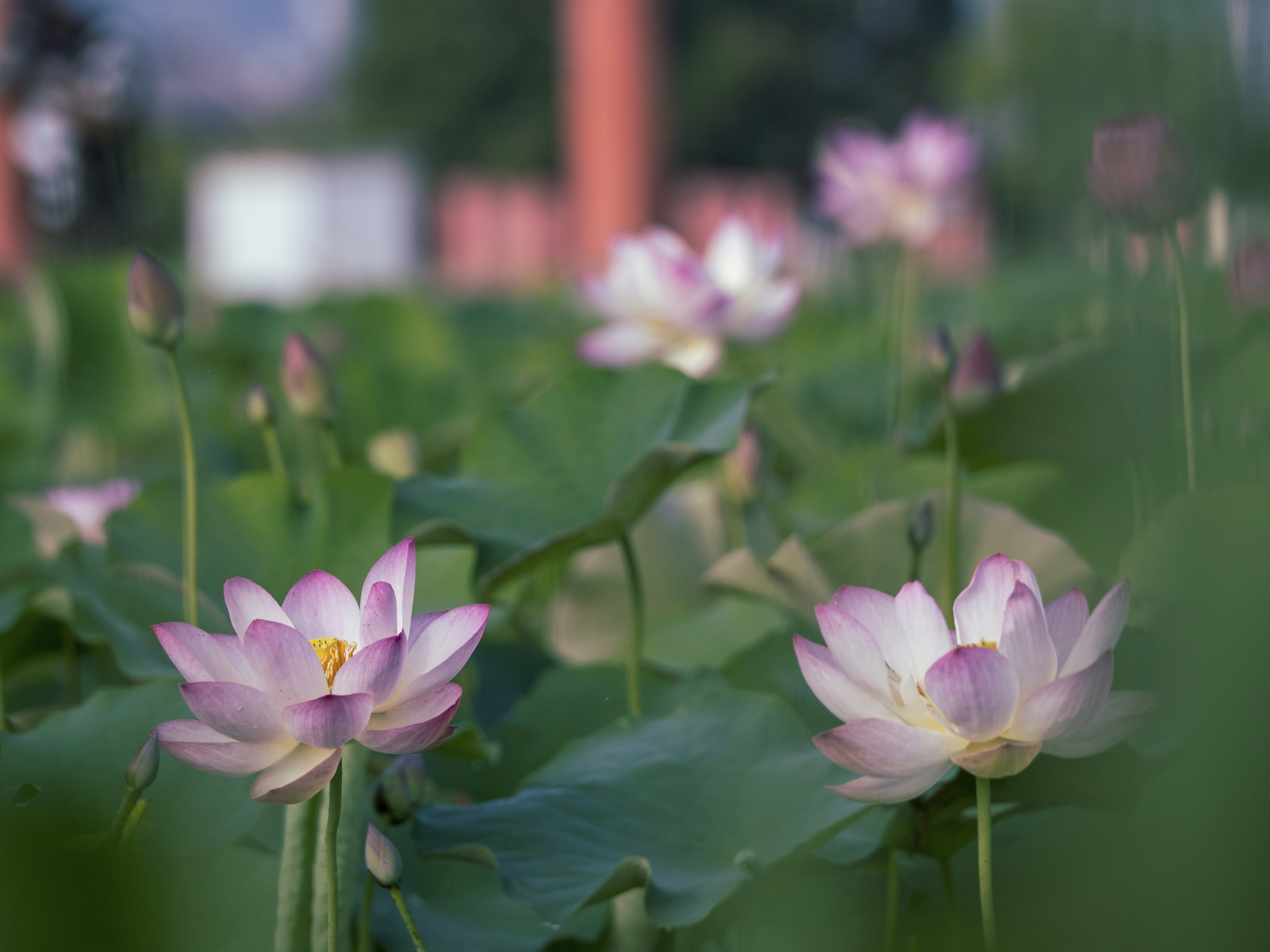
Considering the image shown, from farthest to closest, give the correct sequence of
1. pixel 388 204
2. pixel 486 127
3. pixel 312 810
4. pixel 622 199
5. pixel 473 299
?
pixel 486 127 < pixel 388 204 < pixel 473 299 < pixel 622 199 < pixel 312 810

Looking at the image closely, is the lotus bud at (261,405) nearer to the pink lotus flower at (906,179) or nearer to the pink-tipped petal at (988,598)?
the pink-tipped petal at (988,598)

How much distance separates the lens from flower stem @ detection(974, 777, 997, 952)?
0.29m

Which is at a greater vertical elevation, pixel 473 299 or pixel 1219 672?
pixel 1219 672

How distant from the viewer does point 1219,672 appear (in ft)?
0.76

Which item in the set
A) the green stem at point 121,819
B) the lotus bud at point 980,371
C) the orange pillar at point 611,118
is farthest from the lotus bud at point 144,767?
the orange pillar at point 611,118

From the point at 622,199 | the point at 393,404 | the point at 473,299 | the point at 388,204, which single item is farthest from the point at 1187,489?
the point at 388,204

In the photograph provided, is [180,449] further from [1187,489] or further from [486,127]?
[486,127]

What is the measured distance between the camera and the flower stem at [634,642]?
0.47 metres

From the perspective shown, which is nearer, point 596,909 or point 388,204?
point 596,909

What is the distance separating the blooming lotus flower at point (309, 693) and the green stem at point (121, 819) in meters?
0.04

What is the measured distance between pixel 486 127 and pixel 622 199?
53.4ft

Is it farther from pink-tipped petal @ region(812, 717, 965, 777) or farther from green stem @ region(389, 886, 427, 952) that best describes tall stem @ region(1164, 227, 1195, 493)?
green stem @ region(389, 886, 427, 952)

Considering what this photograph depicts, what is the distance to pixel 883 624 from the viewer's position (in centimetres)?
31

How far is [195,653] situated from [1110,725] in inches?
9.0
